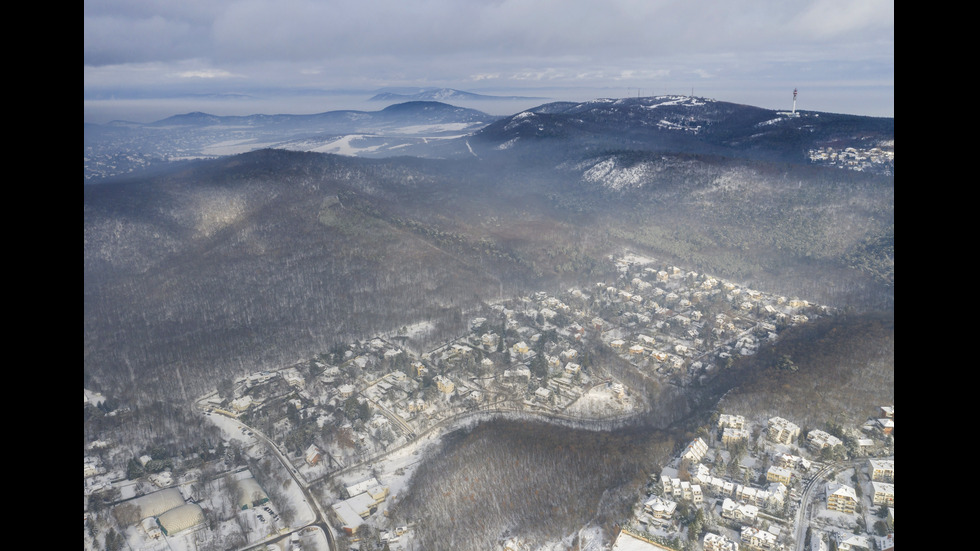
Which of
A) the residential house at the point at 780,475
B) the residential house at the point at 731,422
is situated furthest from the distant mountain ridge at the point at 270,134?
the residential house at the point at 780,475

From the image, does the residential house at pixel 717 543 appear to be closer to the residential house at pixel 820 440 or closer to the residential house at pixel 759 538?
the residential house at pixel 759 538

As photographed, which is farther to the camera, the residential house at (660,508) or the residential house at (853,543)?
the residential house at (660,508)

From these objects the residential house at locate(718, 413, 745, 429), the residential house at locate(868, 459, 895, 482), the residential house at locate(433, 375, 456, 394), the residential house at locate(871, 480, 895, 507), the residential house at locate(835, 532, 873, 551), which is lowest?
the residential house at locate(835, 532, 873, 551)

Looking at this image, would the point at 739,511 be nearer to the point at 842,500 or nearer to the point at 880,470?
the point at 842,500

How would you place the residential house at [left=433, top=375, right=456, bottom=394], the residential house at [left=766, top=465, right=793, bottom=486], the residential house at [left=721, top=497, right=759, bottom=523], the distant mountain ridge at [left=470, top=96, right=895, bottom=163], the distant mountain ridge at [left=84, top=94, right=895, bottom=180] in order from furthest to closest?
the distant mountain ridge at [left=470, top=96, right=895, bottom=163], the distant mountain ridge at [left=84, top=94, right=895, bottom=180], the residential house at [left=433, top=375, right=456, bottom=394], the residential house at [left=766, top=465, right=793, bottom=486], the residential house at [left=721, top=497, right=759, bottom=523]

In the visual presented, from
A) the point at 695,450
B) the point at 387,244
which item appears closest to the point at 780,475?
the point at 695,450

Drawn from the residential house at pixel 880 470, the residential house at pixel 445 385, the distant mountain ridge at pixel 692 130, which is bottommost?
the residential house at pixel 880 470

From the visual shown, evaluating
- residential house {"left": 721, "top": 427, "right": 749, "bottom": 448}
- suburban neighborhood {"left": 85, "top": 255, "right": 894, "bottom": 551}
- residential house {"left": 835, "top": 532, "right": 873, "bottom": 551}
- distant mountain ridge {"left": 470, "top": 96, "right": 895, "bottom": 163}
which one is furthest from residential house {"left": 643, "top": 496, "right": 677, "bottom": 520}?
distant mountain ridge {"left": 470, "top": 96, "right": 895, "bottom": 163}

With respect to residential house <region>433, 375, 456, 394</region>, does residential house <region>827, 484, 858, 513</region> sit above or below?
below

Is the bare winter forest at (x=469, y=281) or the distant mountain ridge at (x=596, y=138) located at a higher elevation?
the distant mountain ridge at (x=596, y=138)

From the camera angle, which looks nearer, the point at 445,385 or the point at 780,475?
the point at 780,475

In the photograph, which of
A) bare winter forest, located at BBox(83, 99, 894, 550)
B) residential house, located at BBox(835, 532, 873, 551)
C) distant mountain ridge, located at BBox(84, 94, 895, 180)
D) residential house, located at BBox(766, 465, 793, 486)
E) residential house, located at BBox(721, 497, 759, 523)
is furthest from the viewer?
distant mountain ridge, located at BBox(84, 94, 895, 180)

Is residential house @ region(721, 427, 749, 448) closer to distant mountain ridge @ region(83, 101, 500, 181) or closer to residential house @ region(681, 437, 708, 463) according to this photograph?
residential house @ region(681, 437, 708, 463)

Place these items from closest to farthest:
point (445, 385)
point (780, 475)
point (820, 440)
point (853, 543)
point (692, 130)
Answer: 1. point (853, 543)
2. point (780, 475)
3. point (820, 440)
4. point (445, 385)
5. point (692, 130)
